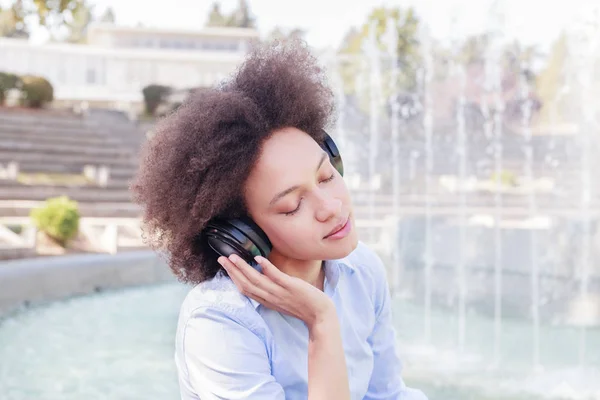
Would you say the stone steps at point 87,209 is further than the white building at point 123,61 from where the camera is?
No

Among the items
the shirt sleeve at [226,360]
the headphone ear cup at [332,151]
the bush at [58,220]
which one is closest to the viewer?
the shirt sleeve at [226,360]

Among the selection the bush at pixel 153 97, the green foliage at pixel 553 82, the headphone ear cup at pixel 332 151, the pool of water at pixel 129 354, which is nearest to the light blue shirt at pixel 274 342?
the headphone ear cup at pixel 332 151

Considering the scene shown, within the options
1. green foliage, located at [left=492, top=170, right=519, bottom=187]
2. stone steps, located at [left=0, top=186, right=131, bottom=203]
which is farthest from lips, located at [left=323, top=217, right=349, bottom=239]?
green foliage, located at [left=492, top=170, right=519, bottom=187]

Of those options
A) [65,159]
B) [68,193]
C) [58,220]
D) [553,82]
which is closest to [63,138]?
[65,159]

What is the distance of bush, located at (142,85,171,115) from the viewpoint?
26875 millimetres

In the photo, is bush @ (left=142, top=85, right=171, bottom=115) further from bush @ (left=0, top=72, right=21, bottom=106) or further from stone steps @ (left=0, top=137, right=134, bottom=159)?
stone steps @ (left=0, top=137, right=134, bottom=159)

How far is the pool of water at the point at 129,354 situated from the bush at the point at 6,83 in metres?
15.9

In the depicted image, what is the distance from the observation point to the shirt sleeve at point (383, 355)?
1.72 m

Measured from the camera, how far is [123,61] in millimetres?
38344

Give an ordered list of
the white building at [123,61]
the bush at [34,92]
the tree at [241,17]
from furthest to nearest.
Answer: the tree at [241,17] → the white building at [123,61] → the bush at [34,92]

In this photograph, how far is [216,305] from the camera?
4.54 ft

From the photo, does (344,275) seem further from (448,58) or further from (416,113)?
(448,58)

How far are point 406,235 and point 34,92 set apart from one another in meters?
15.2

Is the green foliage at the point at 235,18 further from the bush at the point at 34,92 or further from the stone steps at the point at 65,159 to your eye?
the stone steps at the point at 65,159
